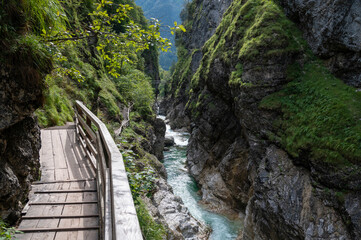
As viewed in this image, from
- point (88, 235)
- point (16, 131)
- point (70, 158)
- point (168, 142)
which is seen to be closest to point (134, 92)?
point (168, 142)

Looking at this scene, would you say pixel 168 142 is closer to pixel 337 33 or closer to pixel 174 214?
pixel 174 214


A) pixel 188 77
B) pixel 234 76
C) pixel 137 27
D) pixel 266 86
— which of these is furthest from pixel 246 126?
pixel 188 77

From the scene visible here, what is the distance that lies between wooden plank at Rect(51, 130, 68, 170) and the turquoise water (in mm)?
9152

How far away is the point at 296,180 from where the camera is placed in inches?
343

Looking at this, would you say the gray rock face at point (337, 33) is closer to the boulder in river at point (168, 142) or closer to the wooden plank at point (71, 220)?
the wooden plank at point (71, 220)

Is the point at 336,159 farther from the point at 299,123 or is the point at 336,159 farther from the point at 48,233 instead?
the point at 48,233

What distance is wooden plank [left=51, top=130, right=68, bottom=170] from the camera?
5386mm

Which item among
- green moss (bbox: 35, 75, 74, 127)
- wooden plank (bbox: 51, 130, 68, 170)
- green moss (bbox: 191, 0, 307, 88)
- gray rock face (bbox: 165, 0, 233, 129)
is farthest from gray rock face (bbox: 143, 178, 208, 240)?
gray rock face (bbox: 165, 0, 233, 129)

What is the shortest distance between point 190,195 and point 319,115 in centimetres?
1149

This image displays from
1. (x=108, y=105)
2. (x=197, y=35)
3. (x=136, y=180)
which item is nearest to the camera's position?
(x=136, y=180)

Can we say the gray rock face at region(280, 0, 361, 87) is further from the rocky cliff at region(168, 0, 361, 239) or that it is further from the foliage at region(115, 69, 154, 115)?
the foliage at region(115, 69, 154, 115)

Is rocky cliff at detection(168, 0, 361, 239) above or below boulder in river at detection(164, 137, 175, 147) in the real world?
above

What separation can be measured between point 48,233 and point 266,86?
35.1ft

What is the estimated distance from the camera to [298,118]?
9227mm
